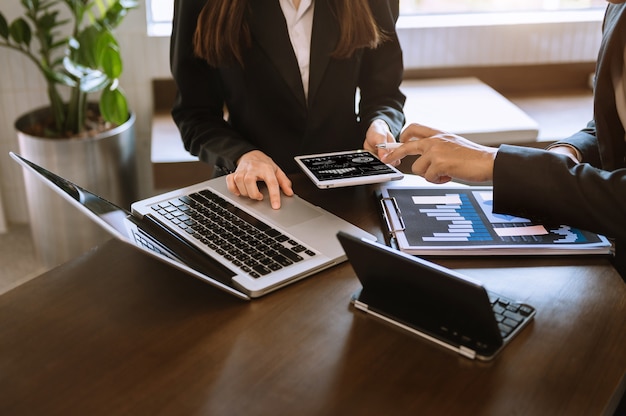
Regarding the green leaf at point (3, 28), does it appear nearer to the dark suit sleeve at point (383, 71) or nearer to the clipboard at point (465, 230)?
the dark suit sleeve at point (383, 71)

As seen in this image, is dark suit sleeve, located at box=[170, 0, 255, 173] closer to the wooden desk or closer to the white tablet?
the white tablet

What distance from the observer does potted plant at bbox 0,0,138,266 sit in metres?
2.47

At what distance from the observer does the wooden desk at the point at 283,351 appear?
825mm

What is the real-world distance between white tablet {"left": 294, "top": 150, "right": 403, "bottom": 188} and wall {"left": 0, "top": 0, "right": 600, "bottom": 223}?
166 cm

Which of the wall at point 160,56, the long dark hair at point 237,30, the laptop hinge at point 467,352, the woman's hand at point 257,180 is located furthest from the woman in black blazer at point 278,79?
the wall at point 160,56

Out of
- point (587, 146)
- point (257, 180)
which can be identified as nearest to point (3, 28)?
point (257, 180)

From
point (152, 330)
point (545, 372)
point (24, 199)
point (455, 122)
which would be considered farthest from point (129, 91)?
point (545, 372)

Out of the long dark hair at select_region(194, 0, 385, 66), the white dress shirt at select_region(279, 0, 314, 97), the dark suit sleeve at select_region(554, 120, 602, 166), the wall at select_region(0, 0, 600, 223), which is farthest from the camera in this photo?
the wall at select_region(0, 0, 600, 223)

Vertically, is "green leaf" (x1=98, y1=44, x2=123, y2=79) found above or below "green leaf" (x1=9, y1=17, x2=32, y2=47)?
below

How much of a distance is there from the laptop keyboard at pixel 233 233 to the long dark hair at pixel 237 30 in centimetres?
40

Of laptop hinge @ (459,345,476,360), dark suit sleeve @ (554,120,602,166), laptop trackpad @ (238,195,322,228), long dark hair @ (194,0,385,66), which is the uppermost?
long dark hair @ (194,0,385,66)

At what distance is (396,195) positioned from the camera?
1.33 metres

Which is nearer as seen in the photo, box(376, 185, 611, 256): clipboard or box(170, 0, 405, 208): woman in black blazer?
box(376, 185, 611, 256): clipboard

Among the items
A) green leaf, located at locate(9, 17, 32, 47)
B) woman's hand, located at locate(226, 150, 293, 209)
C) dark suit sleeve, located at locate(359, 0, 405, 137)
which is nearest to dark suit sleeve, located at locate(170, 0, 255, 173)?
woman's hand, located at locate(226, 150, 293, 209)
